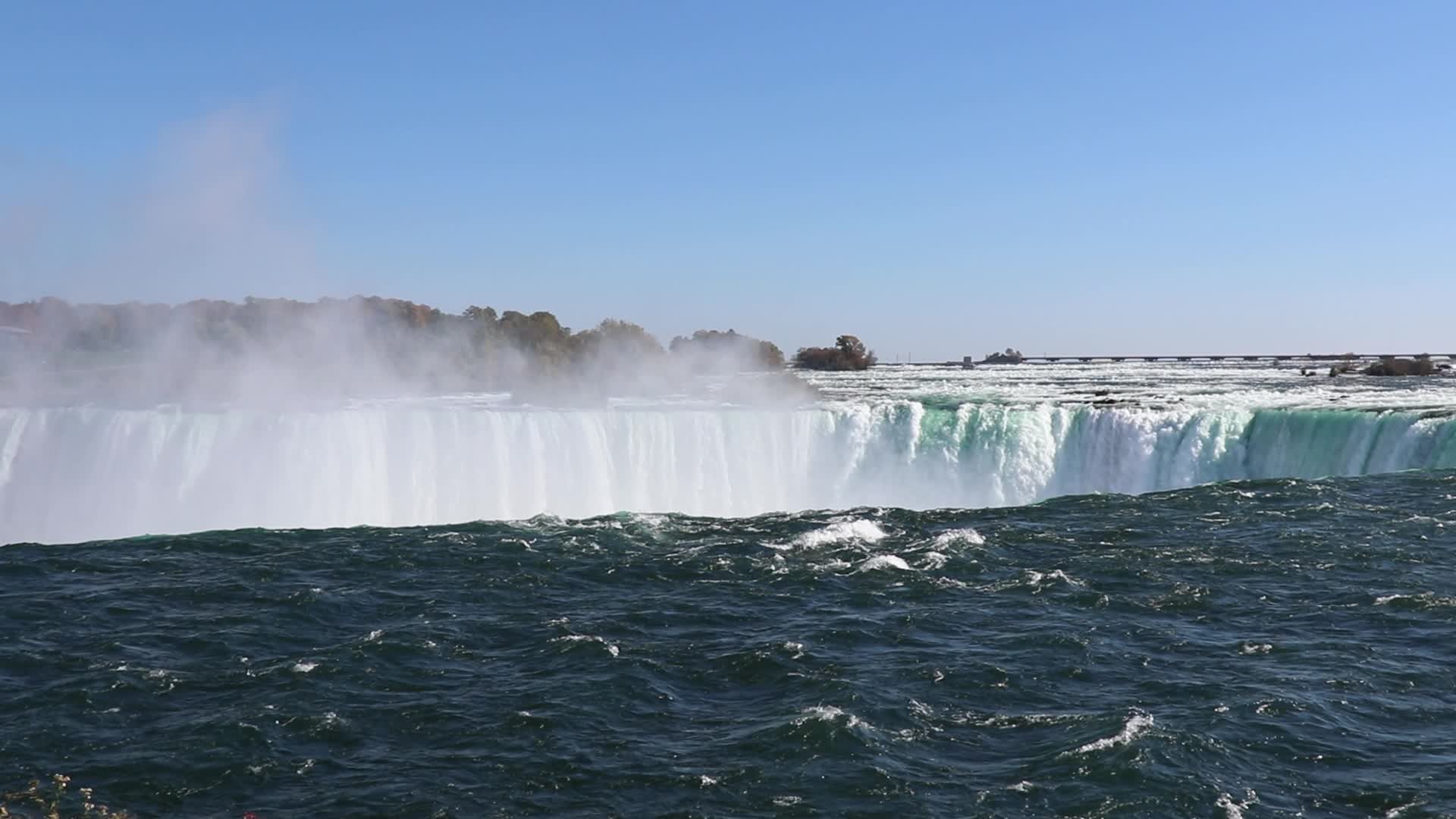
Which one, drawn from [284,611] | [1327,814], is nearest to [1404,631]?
[1327,814]

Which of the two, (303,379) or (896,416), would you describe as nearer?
(896,416)

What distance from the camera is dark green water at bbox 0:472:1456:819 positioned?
11.9m

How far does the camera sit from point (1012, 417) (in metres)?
38.9

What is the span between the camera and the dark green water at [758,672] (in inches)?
467

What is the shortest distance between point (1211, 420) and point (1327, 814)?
2675 cm

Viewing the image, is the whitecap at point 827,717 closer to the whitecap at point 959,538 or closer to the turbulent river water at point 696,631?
the turbulent river water at point 696,631

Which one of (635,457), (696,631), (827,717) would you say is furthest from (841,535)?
(635,457)

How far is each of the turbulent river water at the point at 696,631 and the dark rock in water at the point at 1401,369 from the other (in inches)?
1325

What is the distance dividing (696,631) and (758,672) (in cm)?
223

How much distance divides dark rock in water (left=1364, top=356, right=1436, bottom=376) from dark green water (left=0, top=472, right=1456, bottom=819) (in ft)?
149

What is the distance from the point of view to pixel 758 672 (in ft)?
50.9

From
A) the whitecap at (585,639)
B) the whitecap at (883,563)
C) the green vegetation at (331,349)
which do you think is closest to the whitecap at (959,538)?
the whitecap at (883,563)

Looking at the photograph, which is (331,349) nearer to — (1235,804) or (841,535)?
(841,535)

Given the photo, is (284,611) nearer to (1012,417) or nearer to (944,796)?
(944,796)
